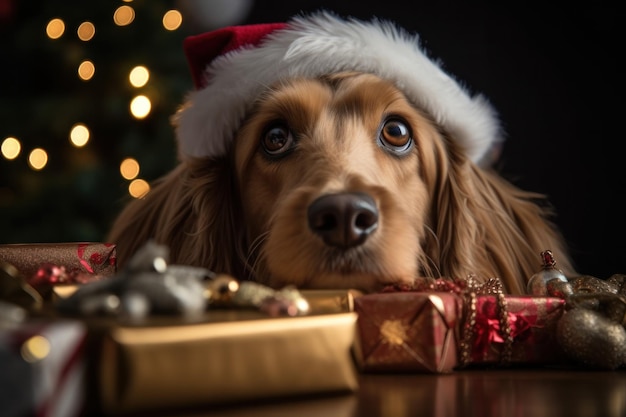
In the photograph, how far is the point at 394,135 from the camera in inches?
79.6

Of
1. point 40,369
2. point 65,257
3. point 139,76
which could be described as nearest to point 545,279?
point 65,257

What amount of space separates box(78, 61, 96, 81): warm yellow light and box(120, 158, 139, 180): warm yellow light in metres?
0.60

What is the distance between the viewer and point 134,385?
0.95 meters

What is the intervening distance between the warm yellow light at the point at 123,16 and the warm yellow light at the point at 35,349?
13.1ft

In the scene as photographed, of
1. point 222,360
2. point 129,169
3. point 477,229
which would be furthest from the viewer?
point 129,169

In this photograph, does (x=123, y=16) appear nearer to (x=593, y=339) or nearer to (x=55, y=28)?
(x=55, y=28)

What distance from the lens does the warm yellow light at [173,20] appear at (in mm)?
4582

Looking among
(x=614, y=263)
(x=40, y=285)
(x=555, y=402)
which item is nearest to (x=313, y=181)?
(x=40, y=285)

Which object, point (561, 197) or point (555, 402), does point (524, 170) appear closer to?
point (561, 197)

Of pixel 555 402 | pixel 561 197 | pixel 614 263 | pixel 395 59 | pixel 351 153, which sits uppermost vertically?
pixel 395 59

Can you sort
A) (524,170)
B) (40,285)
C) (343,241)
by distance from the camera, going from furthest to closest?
1. (524,170)
2. (343,241)
3. (40,285)

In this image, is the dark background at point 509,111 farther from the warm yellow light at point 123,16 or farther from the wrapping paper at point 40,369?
the wrapping paper at point 40,369

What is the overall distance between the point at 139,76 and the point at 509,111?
219 cm

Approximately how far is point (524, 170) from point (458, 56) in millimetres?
691
